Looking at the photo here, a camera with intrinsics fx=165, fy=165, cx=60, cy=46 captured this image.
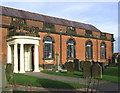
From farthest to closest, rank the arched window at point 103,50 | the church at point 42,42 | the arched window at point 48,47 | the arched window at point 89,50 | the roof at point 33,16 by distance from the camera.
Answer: the arched window at point 103,50 < the arched window at point 89,50 < the arched window at point 48,47 < the roof at point 33,16 < the church at point 42,42

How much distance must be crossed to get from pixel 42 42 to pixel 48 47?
1.45m

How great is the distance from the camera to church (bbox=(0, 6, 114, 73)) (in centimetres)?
1898

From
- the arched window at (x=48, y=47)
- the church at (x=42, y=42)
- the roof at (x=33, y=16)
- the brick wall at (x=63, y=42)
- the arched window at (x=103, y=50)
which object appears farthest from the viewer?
the arched window at (x=103, y=50)

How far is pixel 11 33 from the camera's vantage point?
63.5ft

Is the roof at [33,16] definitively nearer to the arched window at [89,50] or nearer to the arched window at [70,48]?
the arched window at [70,48]

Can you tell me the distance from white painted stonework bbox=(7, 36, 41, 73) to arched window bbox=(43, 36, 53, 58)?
125 inches

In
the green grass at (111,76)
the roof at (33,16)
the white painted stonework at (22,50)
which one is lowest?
the green grass at (111,76)

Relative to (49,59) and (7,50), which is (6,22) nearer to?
(7,50)

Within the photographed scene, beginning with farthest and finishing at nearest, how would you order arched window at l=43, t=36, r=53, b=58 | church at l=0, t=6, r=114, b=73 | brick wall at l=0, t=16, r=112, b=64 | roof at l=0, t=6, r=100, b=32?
arched window at l=43, t=36, r=53, b=58, roof at l=0, t=6, r=100, b=32, brick wall at l=0, t=16, r=112, b=64, church at l=0, t=6, r=114, b=73

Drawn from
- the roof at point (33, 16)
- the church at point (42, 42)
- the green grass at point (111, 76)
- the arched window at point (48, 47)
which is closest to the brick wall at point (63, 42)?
the church at point (42, 42)

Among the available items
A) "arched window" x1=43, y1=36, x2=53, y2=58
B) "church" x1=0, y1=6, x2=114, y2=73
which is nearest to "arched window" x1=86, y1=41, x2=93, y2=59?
"church" x1=0, y1=6, x2=114, y2=73

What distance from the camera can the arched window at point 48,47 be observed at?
78.5 feet

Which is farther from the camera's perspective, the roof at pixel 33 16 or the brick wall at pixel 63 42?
the roof at pixel 33 16

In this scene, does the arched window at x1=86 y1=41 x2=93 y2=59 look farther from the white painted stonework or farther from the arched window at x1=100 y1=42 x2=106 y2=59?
the white painted stonework
